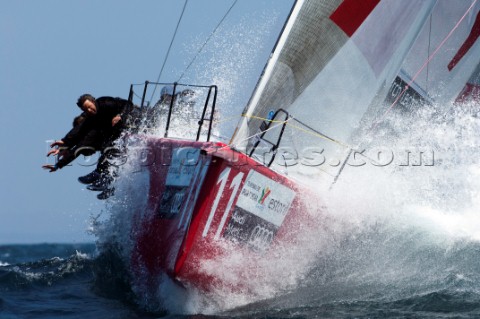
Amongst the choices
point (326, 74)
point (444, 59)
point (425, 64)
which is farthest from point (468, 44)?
point (326, 74)

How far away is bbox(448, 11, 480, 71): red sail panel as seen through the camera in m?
8.35

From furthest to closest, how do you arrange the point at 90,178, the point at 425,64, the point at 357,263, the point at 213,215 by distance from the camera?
1. the point at 425,64
2. the point at 90,178
3. the point at 357,263
4. the point at 213,215

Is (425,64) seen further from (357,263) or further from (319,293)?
(319,293)

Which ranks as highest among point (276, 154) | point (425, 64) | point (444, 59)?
point (444, 59)

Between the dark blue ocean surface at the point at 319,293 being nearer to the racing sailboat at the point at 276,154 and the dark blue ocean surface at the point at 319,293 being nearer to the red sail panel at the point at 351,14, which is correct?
the racing sailboat at the point at 276,154

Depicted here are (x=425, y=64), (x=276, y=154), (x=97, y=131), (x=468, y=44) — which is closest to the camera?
(x=276, y=154)

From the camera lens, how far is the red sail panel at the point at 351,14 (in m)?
6.13

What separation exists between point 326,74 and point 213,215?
1856 millimetres

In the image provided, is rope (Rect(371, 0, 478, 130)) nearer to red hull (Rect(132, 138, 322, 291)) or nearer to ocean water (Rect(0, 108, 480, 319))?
ocean water (Rect(0, 108, 480, 319))

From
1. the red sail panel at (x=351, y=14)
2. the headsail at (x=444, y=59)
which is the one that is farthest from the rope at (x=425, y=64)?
the red sail panel at (x=351, y=14)

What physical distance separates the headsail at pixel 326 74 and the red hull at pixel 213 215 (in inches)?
20.4

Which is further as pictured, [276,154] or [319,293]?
[276,154]

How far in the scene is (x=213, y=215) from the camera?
16.6ft

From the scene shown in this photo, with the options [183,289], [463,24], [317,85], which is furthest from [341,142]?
[463,24]
